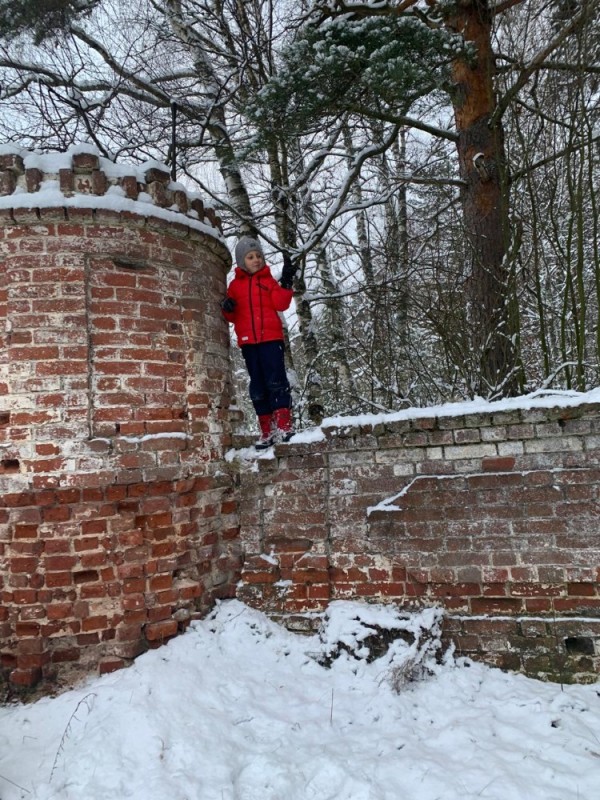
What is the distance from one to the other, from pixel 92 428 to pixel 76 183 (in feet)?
4.77

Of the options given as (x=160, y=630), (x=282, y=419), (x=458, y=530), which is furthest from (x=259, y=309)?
(x=160, y=630)

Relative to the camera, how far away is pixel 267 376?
3.95m

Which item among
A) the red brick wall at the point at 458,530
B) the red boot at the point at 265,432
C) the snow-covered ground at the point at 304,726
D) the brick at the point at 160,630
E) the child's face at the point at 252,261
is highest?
the child's face at the point at 252,261

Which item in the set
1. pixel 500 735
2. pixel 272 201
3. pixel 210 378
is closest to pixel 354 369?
pixel 272 201

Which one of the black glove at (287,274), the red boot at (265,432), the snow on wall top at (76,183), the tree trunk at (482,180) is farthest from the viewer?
the tree trunk at (482,180)

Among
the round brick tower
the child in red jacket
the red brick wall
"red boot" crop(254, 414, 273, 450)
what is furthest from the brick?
the child in red jacket

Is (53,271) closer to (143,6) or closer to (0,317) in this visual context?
(0,317)

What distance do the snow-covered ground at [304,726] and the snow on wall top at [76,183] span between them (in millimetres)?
2611

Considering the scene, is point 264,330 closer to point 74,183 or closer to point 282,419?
point 282,419

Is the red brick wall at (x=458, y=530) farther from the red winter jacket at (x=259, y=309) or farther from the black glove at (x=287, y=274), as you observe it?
the black glove at (x=287, y=274)

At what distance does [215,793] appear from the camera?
213 centimetres

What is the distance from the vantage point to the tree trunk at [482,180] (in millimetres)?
4199

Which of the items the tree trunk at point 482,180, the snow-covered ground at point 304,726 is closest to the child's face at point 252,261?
the tree trunk at point 482,180

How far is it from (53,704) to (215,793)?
112 cm
